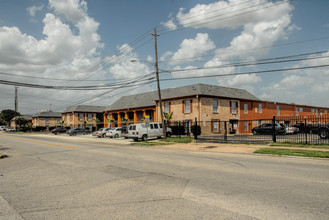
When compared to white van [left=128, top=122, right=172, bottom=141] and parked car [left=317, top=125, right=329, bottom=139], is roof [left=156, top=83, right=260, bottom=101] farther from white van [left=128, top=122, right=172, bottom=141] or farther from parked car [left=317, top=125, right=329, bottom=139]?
parked car [left=317, top=125, right=329, bottom=139]

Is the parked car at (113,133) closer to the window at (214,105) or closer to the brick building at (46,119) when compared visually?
the window at (214,105)

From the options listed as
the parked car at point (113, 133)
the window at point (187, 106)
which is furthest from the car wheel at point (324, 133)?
the parked car at point (113, 133)

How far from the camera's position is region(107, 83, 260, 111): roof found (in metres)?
36.2

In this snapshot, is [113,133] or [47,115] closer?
[113,133]

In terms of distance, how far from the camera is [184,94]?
3675 centimetres

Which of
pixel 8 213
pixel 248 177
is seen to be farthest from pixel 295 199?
pixel 8 213

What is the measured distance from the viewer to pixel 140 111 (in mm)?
48500

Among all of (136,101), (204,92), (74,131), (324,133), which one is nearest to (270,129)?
(204,92)

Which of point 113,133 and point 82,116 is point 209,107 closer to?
point 113,133

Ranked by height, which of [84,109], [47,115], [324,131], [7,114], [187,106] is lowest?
[324,131]

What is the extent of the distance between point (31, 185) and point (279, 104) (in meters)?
47.2

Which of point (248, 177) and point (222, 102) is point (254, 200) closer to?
point (248, 177)

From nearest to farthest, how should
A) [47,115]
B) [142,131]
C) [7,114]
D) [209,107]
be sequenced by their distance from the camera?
[142,131] → [209,107] → [47,115] → [7,114]

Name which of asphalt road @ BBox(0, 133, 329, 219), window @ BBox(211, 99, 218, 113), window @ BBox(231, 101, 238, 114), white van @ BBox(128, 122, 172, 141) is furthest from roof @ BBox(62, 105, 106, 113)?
asphalt road @ BBox(0, 133, 329, 219)
